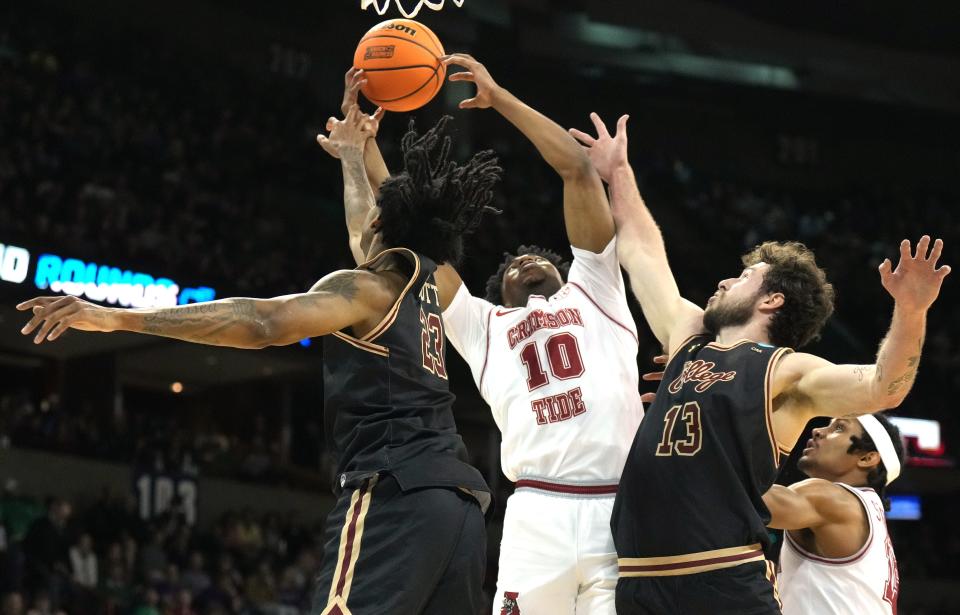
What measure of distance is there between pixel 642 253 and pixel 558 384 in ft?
1.97

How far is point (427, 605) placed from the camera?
150 inches

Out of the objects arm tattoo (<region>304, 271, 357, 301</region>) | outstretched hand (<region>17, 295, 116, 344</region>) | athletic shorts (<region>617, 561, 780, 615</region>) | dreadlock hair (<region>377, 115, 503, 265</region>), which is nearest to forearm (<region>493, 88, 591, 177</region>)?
dreadlock hair (<region>377, 115, 503, 265</region>)

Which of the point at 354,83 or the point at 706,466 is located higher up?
the point at 354,83

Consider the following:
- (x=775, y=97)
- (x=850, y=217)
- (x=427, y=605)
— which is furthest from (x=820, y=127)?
(x=427, y=605)

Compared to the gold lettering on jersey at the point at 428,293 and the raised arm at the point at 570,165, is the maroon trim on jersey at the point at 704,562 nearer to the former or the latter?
the gold lettering on jersey at the point at 428,293

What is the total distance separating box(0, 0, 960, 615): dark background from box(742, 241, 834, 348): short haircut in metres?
5.78

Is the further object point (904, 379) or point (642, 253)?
point (642, 253)

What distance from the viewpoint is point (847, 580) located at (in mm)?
4617

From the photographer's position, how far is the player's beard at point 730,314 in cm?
436

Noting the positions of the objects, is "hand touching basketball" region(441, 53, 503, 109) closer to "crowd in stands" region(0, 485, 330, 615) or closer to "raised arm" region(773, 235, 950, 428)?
"raised arm" region(773, 235, 950, 428)

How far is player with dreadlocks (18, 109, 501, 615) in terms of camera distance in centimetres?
365

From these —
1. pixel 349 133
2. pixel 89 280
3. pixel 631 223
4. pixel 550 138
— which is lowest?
pixel 631 223

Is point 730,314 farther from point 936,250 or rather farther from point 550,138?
point 550,138

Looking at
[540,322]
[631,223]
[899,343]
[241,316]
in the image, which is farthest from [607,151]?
[241,316]
